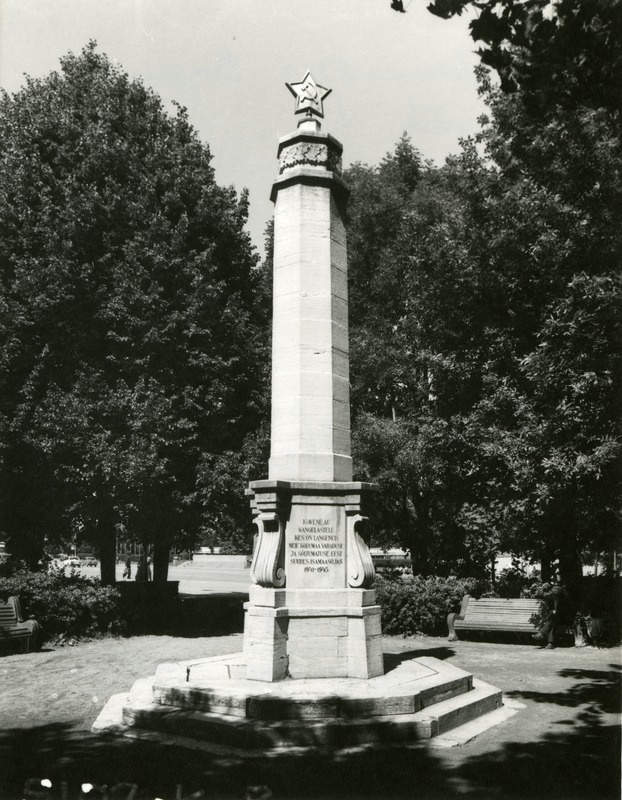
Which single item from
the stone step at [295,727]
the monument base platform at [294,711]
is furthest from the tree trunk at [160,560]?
the stone step at [295,727]

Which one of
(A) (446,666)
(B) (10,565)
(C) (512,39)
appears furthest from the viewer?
(B) (10,565)

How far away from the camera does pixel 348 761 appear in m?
6.17

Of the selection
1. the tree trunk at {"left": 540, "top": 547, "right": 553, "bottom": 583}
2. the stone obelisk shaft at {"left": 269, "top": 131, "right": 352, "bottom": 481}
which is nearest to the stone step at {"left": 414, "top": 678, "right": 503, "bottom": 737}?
the stone obelisk shaft at {"left": 269, "top": 131, "right": 352, "bottom": 481}

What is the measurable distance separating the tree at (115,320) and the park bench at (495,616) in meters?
6.22

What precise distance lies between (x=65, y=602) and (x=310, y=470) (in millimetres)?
8106

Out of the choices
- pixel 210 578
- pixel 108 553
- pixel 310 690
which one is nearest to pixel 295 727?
pixel 310 690

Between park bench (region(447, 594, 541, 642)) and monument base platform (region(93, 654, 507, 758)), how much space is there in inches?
238

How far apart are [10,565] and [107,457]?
3709 mm

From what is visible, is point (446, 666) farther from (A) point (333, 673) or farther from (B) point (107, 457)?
(B) point (107, 457)

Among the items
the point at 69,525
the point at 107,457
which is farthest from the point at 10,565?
the point at 107,457

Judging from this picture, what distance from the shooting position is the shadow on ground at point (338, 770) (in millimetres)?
5461

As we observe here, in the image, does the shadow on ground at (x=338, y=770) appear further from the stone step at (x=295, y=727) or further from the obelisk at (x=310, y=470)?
the obelisk at (x=310, y=470)

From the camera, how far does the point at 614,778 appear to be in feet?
19.0

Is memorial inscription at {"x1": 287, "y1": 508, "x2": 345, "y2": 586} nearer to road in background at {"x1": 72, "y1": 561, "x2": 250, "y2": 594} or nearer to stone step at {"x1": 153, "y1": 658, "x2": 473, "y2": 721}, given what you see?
stone step at {"x1": 153, "y1": 658, "x2": 473, "y2": 721}
